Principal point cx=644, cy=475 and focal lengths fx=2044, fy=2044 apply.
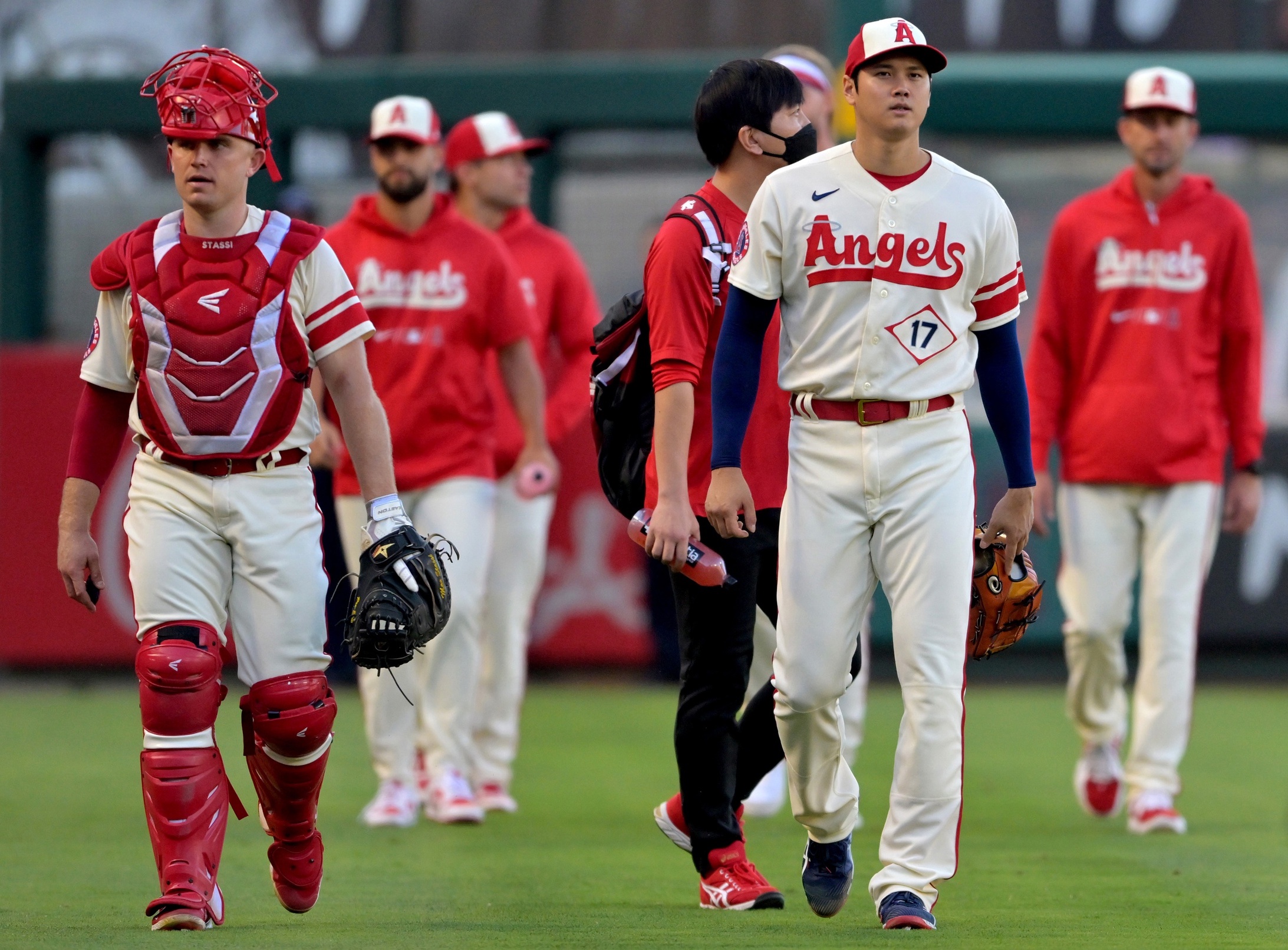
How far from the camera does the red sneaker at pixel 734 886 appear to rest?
5305 millimetres

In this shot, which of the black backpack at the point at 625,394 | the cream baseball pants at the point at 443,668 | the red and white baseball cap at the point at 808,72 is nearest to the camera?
the black backpack at the point at 625,394

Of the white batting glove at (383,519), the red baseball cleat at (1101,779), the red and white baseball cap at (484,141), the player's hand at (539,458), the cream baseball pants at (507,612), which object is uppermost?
the red and white baseball cap at (484,141)

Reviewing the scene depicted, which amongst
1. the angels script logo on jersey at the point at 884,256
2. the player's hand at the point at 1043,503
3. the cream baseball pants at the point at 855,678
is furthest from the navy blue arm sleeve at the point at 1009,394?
the player's hand at the point at 1043,503

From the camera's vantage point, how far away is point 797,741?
5.19 metres

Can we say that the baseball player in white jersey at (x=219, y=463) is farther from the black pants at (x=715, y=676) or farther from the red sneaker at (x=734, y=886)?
the red sneaker at (x=734, y=886)

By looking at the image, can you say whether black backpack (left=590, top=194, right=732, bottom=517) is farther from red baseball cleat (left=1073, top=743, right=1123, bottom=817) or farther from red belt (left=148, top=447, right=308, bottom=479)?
red baseball cleat (left=1073, top=743, right=1123, bottom=817)

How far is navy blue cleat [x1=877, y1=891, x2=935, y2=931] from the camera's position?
489cm

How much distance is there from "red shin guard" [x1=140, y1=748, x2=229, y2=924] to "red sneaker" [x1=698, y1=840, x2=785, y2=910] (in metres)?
1.27

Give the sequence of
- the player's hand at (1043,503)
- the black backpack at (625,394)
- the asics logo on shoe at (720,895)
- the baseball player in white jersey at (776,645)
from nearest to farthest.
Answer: the asics logo on shoe at (720,895), the black backpack at (625,394), the baseball player in white jersey at (776,645), the player's hand at (1043,503)

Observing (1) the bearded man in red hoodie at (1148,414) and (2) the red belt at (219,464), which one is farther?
(1) the bearded man in red hoodie at (1148,414)

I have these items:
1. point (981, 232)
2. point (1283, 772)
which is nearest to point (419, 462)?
point (981, 232)

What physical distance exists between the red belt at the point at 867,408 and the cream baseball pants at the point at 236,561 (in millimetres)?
1306

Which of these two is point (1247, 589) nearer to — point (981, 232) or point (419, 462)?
point (419, 462)

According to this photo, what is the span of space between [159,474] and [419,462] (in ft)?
7.69
